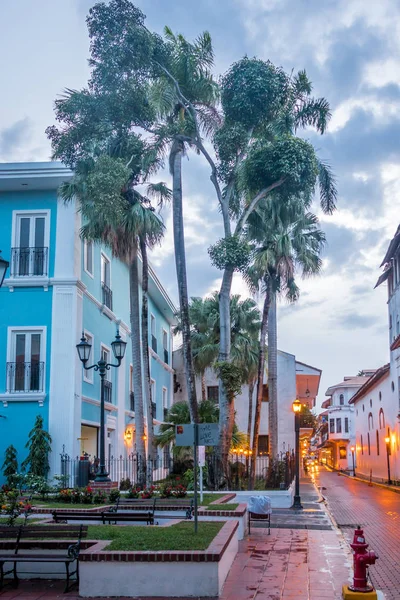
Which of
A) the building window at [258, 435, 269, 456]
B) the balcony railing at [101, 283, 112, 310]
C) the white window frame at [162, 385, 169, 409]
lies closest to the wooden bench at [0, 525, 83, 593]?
the balcony railing at [101, 283, 112, 310]

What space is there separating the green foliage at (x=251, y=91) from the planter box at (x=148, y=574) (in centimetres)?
1860

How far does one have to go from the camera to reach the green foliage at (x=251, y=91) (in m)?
24.1

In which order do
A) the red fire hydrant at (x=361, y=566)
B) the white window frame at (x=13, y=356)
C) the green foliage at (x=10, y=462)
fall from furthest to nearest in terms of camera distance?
the white window frame at (x=13, y=356) → the green foliage at (x=10, y=462) → the red fire hydrant at (x=361, y=566)

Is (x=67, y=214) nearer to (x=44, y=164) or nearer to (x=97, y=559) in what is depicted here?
(x=44, y=164)

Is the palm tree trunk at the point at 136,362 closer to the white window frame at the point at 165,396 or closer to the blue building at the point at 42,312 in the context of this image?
the blue building at the point at 42,312

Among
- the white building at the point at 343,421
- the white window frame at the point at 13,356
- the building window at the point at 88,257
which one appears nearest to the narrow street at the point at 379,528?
the white window frame at the point at 13,356

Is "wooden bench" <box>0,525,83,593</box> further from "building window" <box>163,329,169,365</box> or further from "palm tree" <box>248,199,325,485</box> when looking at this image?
"building window" <box>163,329,169,365</box>

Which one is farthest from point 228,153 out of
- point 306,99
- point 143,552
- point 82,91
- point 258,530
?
point 143,552

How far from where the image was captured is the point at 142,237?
24453 millimetres

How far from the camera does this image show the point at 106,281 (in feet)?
94.8

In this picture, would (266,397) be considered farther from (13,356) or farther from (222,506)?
(222,506)

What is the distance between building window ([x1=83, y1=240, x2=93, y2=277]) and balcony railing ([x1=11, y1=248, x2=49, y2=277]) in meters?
1.72

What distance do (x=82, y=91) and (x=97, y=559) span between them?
20645 mm

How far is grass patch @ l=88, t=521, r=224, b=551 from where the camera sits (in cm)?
914
